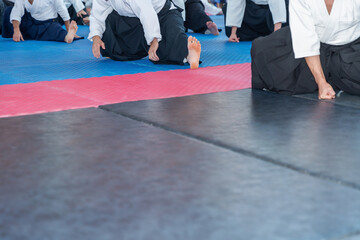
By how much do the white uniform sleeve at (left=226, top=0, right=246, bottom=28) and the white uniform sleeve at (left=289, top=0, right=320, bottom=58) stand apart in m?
3.63

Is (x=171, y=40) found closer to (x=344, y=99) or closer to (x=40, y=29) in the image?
(x=344, y=99)

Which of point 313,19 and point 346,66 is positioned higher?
point 313,19

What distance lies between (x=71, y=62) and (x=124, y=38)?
19.8 inches

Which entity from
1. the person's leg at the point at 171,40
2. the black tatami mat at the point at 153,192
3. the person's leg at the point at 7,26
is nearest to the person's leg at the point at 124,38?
the person's leg at the point at 171,40

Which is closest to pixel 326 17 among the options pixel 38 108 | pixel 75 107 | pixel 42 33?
pixel 75 107

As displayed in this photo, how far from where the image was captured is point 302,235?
1146mm

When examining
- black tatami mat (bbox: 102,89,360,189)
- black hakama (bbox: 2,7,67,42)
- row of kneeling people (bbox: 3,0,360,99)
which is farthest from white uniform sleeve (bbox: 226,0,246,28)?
black tatami mat (bbox: 102,89,360,189)

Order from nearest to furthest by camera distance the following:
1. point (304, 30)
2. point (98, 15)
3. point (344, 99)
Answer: point (304, 30) → point (344, 99) → point (98, 15)

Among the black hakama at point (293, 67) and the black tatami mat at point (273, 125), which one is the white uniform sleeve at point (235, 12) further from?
the black tatami mat at point (273, 125)

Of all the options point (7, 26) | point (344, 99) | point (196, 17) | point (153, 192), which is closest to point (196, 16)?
point (196, 17)

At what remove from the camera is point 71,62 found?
179 inches

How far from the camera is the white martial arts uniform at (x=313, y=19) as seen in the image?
8.52ft

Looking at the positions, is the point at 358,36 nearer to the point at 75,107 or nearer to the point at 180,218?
the point at 75,107

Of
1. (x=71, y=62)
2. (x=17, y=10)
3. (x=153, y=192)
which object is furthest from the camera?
(x=17, y=10)
